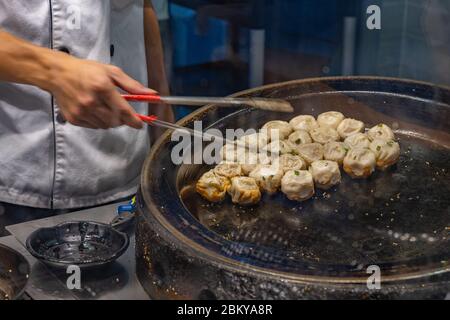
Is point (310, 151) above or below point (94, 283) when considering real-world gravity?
above

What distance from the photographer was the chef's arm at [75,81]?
1.67 m

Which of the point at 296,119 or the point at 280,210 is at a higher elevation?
the point at 296,119

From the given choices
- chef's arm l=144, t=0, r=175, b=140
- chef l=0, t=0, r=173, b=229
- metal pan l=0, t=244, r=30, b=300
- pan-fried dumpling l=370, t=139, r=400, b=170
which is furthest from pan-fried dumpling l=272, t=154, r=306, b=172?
metal pan l=0, t=244, r=30, b=300

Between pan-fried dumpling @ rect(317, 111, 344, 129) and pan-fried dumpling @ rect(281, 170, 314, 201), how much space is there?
1.33ft

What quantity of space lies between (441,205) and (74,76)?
44.5 inches

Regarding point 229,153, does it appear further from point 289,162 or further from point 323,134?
point 323,134

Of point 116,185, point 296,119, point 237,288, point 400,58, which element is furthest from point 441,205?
point 400,58

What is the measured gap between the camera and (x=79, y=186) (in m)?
2.28

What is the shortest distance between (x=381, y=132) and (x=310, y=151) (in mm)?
280

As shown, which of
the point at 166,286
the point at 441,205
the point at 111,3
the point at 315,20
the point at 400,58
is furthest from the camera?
the point at 315,20

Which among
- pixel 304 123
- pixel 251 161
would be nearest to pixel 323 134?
pixel 304 123

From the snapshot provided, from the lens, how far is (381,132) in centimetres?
233

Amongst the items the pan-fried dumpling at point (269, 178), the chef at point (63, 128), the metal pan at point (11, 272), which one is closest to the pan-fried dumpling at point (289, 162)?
the pan-fried dumpling at point (269, 178)

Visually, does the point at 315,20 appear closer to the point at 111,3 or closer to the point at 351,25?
the point at 351,25
